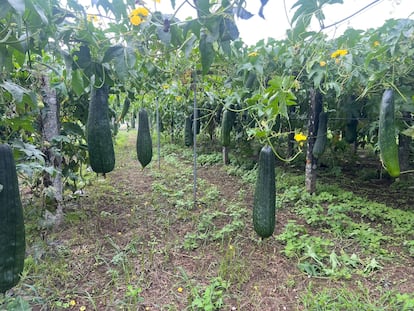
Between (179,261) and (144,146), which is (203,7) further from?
(179,261)

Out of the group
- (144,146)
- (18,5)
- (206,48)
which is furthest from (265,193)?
(18,5)

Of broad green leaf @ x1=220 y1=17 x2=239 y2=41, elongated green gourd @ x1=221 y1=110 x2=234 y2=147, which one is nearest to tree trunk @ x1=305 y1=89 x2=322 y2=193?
elongated green gourd @ x1=221 y1=110 x2=234 y2=147

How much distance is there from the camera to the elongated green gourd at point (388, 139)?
5.89 ft

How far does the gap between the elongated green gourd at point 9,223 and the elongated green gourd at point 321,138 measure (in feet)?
11.9

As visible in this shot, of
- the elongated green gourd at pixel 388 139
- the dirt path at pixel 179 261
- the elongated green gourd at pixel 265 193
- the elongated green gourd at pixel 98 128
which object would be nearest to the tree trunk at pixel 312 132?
the dirt path at pixel 179 261

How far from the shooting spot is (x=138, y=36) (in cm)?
149

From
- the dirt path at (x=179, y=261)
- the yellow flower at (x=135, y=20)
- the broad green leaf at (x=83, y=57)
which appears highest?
the yellow flower at (x=135, y=20)

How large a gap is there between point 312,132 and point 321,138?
17 centimetres

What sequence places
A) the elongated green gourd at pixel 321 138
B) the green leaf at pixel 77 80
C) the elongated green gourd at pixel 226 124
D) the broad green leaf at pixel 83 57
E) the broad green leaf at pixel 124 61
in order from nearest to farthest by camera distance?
1. the broad green leaf at pixel 124 61
2. the broad green leaf at pixel 83 57
3. the green leaf at pixel 77 80
4. the elongated green gourd at pixel 321 138
5. the elongated green gourd at pixel 226 124

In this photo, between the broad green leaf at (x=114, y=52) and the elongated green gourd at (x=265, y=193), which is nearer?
the broad green leaf at (x=114, y=52)

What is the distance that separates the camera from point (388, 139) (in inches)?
70.8

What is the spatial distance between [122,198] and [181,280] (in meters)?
2.28

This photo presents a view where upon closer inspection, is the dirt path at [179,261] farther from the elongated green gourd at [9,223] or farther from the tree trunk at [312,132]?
the elongated green gourd at [9,223]

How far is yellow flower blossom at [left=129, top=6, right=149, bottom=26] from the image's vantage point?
130 cm
